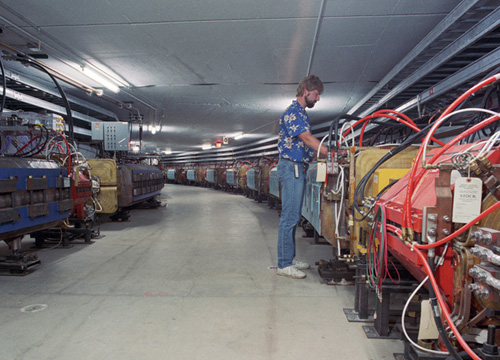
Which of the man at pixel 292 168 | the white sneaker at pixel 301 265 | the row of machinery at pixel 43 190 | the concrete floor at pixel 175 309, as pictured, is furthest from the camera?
the white sneaker at pixel 301 265

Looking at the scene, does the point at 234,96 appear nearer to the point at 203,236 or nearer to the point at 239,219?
the point at 239,219

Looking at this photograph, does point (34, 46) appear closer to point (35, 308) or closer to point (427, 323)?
point (35, 308)

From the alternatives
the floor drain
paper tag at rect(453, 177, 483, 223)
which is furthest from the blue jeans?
the floor drain

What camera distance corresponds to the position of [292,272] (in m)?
2.70

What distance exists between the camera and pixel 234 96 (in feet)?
19.9

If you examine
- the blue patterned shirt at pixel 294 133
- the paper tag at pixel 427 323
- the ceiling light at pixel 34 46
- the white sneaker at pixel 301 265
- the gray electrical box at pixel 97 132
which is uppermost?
the ceiling light at pixel 34 46

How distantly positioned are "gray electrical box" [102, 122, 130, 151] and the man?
13.2 ft

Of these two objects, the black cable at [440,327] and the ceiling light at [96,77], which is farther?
the ceiling light at [96,77]

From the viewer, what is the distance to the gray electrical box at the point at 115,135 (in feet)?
19.1

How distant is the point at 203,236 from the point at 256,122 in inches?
211

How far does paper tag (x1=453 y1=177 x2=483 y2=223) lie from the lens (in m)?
1.04

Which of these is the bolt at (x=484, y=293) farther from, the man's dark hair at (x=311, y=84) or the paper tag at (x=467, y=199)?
the man's dark hair at (x=311, y=84)

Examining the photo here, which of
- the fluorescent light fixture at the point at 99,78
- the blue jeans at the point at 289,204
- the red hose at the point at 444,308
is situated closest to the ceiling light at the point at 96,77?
the fluorescent light fixture at the point at 99,78

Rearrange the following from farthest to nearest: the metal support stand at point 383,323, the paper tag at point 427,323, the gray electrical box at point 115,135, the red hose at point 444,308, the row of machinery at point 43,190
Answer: the gray electrical box at point 115,135
the row of machinery at point 43,190
the metal support stand at point 383,323
the paper tag at point 427,323
the red hose at point 444,308
